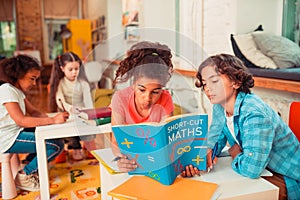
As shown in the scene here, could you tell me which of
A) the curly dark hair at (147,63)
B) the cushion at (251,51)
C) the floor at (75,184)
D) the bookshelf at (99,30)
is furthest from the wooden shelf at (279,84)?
the bookshelf at (99,30)

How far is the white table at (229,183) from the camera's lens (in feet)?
2.71

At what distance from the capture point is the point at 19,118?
1674 mm

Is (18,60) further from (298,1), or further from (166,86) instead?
(298,1)

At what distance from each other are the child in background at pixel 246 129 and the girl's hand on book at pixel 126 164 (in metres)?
0.17

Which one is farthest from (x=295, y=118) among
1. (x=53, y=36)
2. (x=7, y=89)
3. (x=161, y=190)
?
(x=53, y=36)

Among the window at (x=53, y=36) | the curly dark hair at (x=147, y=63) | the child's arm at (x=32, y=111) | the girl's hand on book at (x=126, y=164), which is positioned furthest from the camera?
the window at (x=53, y=36)

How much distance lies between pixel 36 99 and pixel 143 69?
5503 mm

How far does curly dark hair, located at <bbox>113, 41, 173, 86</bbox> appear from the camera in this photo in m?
0.75

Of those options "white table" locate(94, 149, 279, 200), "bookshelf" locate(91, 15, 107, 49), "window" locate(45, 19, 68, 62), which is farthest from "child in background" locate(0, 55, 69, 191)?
"window" locate(45, 19, 68, 62)

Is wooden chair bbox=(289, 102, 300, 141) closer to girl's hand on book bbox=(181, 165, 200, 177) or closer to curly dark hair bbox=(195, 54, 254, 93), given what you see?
curly dark hair bbox=(195, 54, 254, 93)

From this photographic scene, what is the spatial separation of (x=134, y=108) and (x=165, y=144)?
0.43ft

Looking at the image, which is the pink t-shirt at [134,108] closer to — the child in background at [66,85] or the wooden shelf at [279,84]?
the wooden shelf at [279,84]

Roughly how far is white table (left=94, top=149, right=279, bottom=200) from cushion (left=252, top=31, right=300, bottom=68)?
1084 millimetres

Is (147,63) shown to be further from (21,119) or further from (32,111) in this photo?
(32,111)
